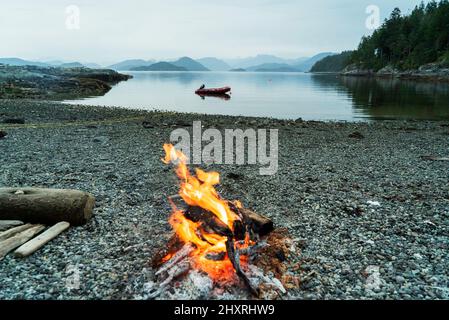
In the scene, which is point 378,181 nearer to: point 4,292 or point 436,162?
point 436,162

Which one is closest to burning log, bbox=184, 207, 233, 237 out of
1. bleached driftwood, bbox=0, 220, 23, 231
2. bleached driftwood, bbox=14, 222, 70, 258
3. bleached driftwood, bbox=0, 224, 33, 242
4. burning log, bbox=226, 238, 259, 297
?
burning log, bbox=226, 238, 259, 297

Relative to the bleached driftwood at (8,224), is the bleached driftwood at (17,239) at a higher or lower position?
lower

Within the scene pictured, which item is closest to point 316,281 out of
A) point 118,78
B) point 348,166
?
point 348,166

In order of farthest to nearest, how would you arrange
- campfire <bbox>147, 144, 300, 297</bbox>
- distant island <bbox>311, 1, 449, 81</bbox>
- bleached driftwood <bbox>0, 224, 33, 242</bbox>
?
distant island <bbox>311, 1, 449, 81</bbox>
bleached driftwood <bbox>0, 224, 33, 242</bbox>
campfire <bbox>147, 144, 300, 297</bbox>

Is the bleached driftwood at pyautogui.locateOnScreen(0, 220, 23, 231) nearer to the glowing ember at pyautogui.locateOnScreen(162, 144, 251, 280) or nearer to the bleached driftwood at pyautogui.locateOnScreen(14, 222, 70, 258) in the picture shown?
the bleached driftwood at pyautogui.locateOnScreen(14, 222, 70, 258)

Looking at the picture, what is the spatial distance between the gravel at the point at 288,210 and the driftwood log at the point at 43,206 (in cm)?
55

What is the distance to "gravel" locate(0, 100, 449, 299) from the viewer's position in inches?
263

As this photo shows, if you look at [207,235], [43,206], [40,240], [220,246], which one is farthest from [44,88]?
[220,246]

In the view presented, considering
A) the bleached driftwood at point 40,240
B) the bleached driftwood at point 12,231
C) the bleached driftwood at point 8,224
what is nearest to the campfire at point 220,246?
the bleached driftwood at point 40,240

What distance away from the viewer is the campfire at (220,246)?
6.61m

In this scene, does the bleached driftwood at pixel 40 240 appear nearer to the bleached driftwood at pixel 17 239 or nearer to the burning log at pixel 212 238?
the bleached driftwood at pixel 17 239

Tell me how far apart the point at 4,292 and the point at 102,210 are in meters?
3.88

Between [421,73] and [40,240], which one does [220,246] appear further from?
[421,73]

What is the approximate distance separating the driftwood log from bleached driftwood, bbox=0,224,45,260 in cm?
36
